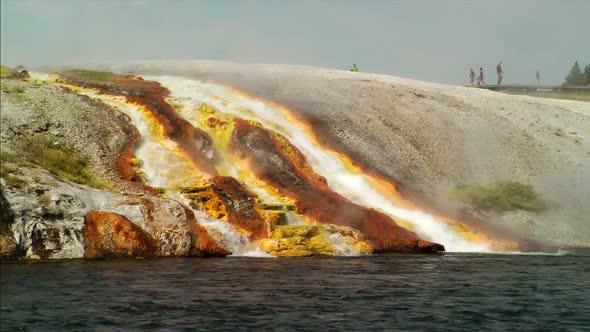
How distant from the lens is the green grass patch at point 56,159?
73.3 feet

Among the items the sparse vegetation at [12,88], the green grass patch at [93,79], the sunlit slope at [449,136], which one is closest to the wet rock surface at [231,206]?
the sunlit slope at [449,136]

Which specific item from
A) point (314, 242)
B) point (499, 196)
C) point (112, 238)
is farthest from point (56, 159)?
point (499, 196)

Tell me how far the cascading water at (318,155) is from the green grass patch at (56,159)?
6857mm

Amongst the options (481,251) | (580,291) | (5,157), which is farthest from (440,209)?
(5,157)

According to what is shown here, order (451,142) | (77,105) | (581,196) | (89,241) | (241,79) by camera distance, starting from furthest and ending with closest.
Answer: (241,79), (451,142), (581,196), (77,105), (89,241)

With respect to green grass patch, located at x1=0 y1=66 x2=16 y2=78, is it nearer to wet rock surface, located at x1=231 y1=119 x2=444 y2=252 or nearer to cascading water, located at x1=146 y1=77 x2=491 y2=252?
cascading water, located at x1=146 y1=77 x2=491 y2=252

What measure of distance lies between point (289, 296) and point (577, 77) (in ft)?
276

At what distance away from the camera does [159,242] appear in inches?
802

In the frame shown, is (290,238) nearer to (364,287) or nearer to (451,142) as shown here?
(364,287)

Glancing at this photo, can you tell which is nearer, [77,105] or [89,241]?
[89,241]

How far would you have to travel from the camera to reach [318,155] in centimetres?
3070

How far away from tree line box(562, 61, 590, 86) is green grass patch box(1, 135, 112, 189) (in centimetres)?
7385

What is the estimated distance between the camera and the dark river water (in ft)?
38.4

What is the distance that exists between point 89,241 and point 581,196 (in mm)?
25572
